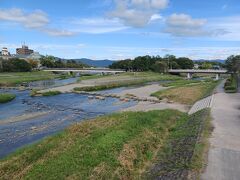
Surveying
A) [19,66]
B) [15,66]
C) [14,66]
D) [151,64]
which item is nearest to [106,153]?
[14,66]

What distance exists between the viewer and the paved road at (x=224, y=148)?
14.8 m

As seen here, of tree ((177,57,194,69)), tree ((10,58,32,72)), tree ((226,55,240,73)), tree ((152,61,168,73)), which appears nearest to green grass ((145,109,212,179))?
tree ((226,55,240,73))

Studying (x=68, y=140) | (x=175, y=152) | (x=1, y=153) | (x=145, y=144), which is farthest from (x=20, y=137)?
(x=175, y=152)

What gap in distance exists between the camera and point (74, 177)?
→ 14383 millimetres

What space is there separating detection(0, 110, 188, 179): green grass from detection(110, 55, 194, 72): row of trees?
120m

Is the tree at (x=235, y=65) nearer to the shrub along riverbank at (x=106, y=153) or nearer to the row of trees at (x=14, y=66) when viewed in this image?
the shrub along riverbank at (x=106, y=153)

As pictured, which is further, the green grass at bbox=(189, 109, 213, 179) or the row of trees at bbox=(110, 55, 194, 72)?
the row of trees at bbox=(110, 55, 194, 72)

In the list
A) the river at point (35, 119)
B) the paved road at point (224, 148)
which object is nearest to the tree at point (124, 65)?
the river at point (35, 119)

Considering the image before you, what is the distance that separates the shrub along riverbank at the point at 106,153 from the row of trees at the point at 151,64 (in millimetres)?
119682

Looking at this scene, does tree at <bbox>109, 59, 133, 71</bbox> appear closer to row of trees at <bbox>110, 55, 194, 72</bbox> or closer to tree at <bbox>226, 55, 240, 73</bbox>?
row of trees at <bbox>110, 55, 194, 72</bbox>

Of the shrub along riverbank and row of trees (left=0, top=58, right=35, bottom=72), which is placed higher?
row of trees (left=0, top=58, right=35, bottom=72)

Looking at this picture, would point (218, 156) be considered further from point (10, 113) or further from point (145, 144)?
point (10, 113)

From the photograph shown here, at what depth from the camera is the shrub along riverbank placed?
15227 millimetres

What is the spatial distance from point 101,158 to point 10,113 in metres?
26.2
